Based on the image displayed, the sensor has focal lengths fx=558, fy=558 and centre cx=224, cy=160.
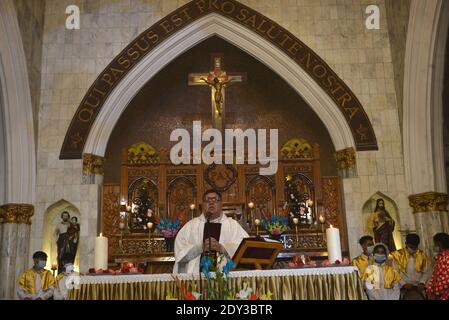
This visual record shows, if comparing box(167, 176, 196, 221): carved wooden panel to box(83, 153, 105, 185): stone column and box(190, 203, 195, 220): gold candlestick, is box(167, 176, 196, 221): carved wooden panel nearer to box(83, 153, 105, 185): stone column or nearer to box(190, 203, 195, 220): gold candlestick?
box(190, 203, 195, 220): gold candlestick

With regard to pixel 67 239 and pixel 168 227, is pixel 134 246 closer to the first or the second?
pixel 168 227

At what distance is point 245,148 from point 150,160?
224cm

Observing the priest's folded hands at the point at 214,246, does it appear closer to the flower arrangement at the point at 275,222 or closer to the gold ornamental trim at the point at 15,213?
the flower arrangement at the point at 275,222

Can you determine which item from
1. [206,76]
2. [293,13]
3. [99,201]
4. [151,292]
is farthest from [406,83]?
[151,292]

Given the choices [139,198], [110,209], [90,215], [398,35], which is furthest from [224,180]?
[398,35]

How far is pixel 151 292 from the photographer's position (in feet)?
18.7

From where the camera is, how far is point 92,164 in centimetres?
1166

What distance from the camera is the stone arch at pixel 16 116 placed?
10977 mm

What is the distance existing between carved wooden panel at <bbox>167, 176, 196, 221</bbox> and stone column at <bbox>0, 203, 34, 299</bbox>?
112 inches

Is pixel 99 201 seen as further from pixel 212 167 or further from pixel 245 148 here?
pixel 245 148

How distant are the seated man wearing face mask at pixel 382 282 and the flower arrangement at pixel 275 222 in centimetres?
311

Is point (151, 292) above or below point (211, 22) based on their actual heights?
below

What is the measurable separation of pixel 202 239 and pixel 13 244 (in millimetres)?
5486

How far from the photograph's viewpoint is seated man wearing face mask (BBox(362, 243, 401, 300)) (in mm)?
7696
